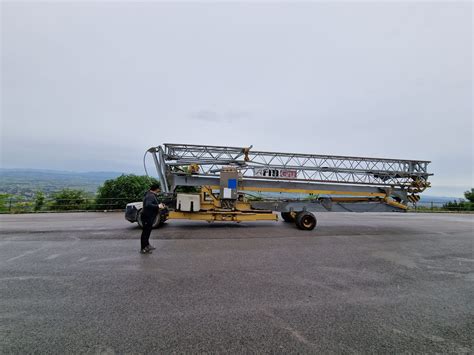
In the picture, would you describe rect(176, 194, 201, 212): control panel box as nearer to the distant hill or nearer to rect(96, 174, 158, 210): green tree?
rect(96, 174, 158, 210): green tree

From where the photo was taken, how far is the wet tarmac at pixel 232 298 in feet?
7.36

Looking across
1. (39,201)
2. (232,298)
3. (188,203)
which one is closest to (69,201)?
(39,201)

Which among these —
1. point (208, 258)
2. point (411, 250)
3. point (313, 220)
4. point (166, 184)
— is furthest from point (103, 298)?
point (411, 250)

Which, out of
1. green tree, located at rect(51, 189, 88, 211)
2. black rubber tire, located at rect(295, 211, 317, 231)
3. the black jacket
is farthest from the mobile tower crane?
green tree, located at rect(51, 189, 88, 211)

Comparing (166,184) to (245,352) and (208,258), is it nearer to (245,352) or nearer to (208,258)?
(208,258)

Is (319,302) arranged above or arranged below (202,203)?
below

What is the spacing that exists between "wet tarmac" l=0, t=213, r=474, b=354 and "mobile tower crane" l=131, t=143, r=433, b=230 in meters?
2.29

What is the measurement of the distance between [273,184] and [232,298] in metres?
5.72

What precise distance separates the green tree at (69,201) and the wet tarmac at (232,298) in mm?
8781

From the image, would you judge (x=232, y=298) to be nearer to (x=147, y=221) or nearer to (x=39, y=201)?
(x=147, y=221)

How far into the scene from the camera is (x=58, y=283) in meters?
3.50

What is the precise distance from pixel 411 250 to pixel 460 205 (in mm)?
22819

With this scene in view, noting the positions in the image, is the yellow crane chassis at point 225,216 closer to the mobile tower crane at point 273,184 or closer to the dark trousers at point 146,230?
the mobile tower crane at point 273,184

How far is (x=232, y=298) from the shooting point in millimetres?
3070
